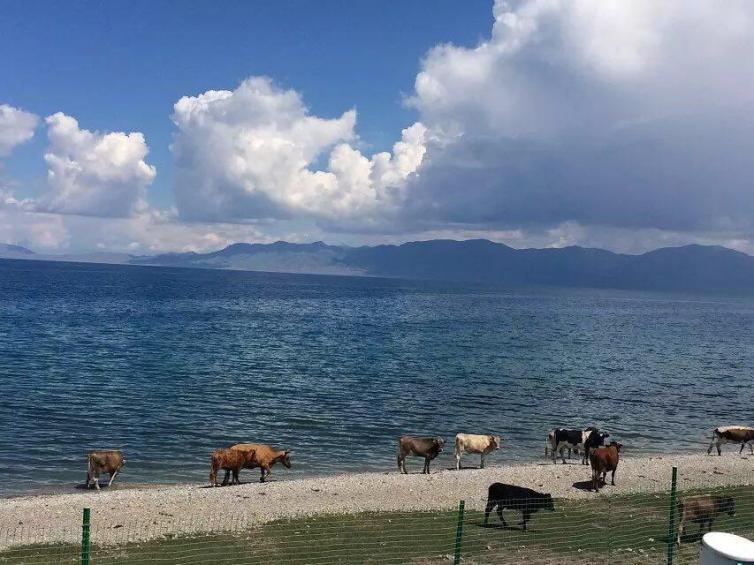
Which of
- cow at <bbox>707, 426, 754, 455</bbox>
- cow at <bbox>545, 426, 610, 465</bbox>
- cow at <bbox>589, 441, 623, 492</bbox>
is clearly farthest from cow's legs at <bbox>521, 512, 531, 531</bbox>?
cow at <bbox>707, 426, 754, 455</bbox>

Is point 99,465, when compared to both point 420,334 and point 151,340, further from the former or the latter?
point 420,334

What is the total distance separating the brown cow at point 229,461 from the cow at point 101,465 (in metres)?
3.97

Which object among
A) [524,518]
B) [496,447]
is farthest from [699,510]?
[496,447]

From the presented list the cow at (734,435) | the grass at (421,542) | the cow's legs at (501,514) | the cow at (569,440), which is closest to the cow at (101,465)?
the grass at (421,542)

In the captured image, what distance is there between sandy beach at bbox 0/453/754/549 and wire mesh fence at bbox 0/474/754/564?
0.17 meters

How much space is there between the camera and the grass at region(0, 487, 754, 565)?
669 inches

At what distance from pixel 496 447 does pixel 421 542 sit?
13.4 m

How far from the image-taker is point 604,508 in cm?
2230

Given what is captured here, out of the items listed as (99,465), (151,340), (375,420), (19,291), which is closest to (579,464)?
(375,420)

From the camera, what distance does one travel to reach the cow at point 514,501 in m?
20.0

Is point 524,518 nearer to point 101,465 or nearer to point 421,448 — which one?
point 421,448

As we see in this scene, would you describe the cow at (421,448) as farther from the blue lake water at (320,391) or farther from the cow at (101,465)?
the cow at (101,465)

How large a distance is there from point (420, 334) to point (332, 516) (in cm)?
7570

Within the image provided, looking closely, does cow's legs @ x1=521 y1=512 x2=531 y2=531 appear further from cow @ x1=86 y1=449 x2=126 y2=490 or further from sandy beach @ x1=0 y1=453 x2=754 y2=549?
cow @ x1=86 y1=449 x2=126 y2=490
